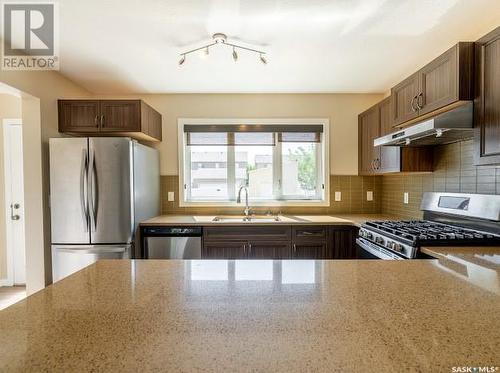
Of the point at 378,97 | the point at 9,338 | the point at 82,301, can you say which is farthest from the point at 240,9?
the point at 378,97

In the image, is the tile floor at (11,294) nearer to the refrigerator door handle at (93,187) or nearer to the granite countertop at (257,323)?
the refrigerator door handle at (93,187)

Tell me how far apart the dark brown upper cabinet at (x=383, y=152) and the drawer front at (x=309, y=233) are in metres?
0.87

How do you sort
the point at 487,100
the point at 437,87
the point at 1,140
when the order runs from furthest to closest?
the point at 1,140 → the point at 437,87 → the point at 487,100

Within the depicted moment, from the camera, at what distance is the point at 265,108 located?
3.41 meters

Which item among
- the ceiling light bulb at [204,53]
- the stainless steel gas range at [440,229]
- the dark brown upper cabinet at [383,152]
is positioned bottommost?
the stainless steel gas range at [440,229]

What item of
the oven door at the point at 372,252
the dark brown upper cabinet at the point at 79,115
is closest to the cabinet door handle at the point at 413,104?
the oven door at the point at 372,252

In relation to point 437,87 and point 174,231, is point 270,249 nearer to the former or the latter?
point 174,231

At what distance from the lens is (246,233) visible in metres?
2.80

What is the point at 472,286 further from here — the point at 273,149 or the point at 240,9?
the point at 273,149

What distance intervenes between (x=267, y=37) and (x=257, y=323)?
2084mm

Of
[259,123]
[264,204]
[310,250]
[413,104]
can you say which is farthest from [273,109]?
[310,250]

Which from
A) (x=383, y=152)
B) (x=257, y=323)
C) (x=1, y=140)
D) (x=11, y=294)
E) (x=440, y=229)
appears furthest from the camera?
(x=1, y=140)

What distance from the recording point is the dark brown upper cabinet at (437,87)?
1677 millimetres

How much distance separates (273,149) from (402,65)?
1.62 meters
